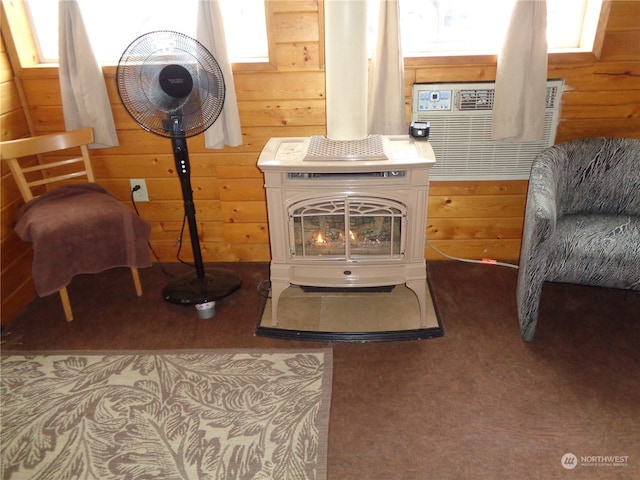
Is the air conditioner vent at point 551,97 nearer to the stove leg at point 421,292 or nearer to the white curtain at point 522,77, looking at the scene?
the white curtain at point 522,77

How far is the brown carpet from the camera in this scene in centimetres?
158

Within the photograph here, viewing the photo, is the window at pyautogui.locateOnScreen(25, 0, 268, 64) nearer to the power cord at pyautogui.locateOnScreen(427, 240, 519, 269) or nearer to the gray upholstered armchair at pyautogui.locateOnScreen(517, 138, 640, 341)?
the power cord at pyautogui.locateOnScreen(427, 240, 519, 269)

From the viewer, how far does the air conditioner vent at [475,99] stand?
2.29 m

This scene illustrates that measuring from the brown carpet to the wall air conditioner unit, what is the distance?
1.78 feet

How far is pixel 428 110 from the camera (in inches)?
91.8

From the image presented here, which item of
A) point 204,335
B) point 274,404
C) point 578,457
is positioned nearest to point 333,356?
point 274,404

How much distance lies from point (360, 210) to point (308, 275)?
368mm

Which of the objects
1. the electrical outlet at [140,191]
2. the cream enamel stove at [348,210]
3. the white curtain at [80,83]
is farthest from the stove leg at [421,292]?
the white curtain at [80,83]

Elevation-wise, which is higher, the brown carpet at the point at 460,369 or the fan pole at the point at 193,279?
the fan pole at the point at 193,279

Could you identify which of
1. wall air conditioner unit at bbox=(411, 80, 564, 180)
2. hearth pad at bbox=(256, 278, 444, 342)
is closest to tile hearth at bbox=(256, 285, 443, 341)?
hearth pad at bbox=(256, 278, 444, 342)

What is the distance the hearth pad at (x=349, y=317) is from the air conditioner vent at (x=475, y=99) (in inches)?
36.4

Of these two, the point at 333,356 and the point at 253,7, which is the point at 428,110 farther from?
the point at 333,356

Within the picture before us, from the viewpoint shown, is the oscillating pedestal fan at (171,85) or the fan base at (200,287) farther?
the fan base at (200,287)

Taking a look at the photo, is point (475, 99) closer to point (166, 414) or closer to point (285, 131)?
point (285, 131)
